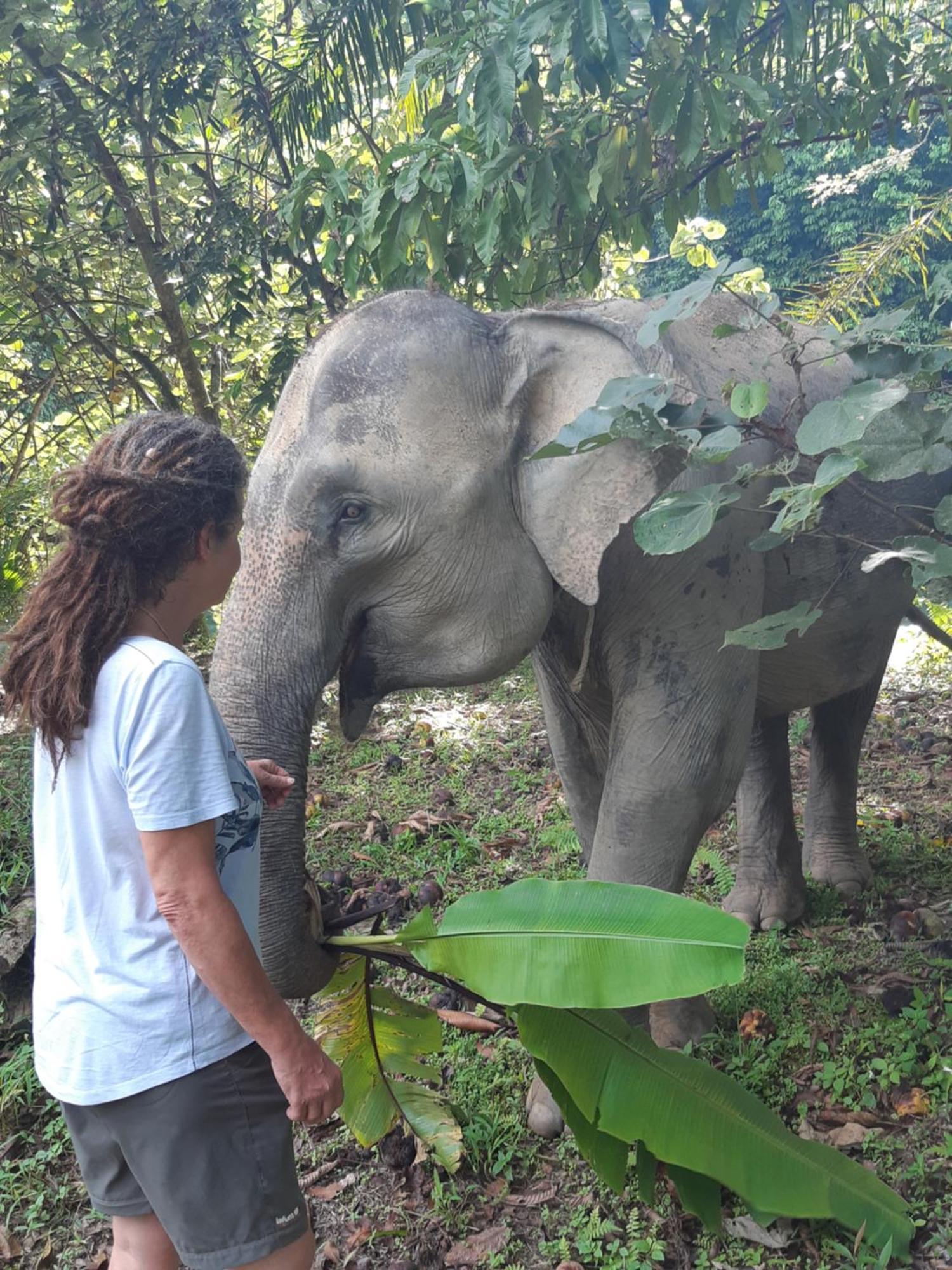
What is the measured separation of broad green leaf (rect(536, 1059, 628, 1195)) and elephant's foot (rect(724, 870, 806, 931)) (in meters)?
1.85

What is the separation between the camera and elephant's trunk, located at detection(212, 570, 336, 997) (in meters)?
2.38

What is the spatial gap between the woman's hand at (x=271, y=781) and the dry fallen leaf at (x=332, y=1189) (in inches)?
49.5

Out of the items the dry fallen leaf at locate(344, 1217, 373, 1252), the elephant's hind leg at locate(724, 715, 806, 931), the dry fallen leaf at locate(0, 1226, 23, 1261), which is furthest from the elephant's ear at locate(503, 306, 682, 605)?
the dry fallen leaf at locate(0, 1226, 23, 1261)

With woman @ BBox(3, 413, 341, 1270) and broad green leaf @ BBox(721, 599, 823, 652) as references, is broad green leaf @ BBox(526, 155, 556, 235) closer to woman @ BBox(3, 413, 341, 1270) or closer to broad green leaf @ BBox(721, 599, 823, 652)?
broad green leaf @ BBox(721, 599, 823, 652)

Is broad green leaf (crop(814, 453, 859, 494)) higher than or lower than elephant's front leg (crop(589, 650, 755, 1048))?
higher

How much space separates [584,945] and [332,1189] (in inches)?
53.8

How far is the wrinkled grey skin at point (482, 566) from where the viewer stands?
2.54 m

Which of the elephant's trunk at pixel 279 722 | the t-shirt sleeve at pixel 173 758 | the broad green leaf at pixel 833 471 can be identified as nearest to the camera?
the t-shirt sleeve at pixel 173 758

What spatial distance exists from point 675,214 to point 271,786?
3.69 metres

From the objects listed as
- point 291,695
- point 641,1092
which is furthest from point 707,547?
point 641,1092

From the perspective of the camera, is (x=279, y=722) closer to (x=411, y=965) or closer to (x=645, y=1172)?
(x=411, y=965)

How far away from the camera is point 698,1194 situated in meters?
2.43

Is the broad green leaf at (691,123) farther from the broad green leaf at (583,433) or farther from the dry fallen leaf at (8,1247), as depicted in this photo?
the dry fallen leaf at (8,1247)

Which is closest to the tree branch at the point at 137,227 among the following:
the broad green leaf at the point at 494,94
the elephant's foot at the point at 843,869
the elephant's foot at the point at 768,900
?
the broad green leaf at the point at 494,94
